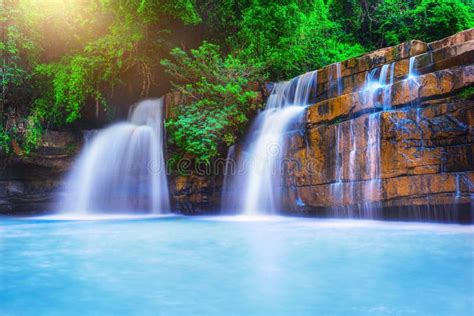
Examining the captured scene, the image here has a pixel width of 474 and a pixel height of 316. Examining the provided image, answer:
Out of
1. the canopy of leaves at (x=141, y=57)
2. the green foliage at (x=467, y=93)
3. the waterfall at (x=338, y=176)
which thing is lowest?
the waterfall at (x=338, y=176)

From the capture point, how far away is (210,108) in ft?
35.8

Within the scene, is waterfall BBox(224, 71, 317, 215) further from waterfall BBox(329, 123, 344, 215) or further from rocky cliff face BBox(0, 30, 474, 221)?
waterfall BBox(329, 123, 344, 215)

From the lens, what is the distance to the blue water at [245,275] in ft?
8.34

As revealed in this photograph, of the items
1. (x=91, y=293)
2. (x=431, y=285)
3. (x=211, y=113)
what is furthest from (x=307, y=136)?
(x=91, y=293)

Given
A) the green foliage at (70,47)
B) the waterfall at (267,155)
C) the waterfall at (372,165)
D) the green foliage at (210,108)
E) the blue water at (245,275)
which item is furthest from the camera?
the green foliage at (70,47)

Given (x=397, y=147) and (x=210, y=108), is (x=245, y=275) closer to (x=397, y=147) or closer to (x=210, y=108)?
(x=397, y=147)

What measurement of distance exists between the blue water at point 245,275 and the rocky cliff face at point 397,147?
4.82 ft

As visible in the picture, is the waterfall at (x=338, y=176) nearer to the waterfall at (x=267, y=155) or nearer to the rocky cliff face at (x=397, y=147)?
the rocky cliff face at (x=397, y=147)

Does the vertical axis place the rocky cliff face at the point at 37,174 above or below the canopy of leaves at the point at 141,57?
below

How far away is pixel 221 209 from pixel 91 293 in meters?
8.07

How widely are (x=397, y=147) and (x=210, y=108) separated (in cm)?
534

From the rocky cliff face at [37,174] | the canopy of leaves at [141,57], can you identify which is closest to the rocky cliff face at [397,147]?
the canopy of leaves at [141,57]

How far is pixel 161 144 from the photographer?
11867 mm

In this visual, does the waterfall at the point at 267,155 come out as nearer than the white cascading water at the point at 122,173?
Yes
